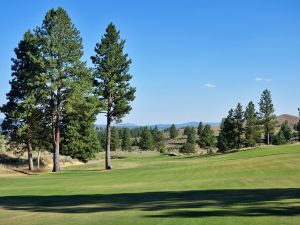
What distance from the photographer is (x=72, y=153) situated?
78.4 m

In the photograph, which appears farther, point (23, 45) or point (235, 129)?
point (235, 129)

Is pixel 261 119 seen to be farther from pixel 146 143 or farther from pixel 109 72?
pixel 109 72

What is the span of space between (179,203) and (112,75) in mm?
39034

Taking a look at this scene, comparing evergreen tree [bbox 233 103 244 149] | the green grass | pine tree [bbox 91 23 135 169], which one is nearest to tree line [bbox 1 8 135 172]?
pine tree [bbox 91 23 135 169]

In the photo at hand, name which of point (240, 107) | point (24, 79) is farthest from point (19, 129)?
point (240, 107)

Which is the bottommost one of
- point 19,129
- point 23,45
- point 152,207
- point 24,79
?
point 152,207

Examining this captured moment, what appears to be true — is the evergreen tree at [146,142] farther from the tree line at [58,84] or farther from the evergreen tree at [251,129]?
the tree line at [58,84]

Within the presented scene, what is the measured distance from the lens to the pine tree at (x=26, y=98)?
156 ft

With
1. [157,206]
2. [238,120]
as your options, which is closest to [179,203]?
[157,206]

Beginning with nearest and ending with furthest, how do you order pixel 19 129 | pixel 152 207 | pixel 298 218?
pixel 298 218, pixel 152 207, pixel 19 129

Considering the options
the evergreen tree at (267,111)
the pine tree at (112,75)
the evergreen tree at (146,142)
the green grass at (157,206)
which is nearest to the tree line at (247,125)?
the evergreen tree at (267,111)

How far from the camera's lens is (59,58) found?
48.2 meters

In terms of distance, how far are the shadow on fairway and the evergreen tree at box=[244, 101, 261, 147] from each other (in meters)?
83.3

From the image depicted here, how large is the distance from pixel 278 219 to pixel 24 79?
4134 cm
